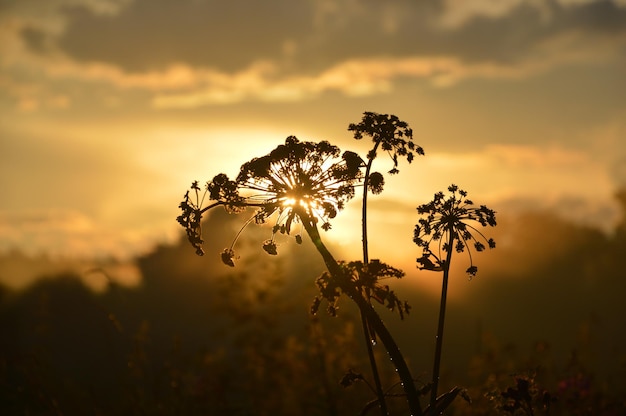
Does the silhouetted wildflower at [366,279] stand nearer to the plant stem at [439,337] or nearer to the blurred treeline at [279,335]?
the plant stem at [439,337]

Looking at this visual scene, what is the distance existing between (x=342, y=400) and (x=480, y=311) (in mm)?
23317

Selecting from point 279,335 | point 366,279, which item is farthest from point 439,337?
point 279,335

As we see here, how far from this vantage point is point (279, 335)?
1945 cm

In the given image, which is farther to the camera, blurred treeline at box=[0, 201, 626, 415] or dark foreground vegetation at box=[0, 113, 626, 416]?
blurred treeline at box=[0, 201, 626, 415]

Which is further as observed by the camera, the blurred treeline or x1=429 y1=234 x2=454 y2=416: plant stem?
the blurred treeline

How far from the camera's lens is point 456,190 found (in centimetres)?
620

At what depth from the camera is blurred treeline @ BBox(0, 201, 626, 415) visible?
13219 millimetres

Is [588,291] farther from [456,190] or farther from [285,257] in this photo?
[456,190]

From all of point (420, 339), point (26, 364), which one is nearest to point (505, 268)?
point (420, 339)

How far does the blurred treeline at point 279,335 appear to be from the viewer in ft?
43.4

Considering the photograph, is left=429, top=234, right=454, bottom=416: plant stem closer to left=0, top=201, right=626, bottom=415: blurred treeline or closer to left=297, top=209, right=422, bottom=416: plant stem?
left=297, top=209, right=422, bottom=416: plant stem

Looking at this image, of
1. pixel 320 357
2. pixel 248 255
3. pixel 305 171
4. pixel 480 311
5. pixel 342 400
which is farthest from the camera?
pixel 480 311

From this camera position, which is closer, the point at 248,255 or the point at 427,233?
the point at 427,233

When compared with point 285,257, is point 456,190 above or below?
below
